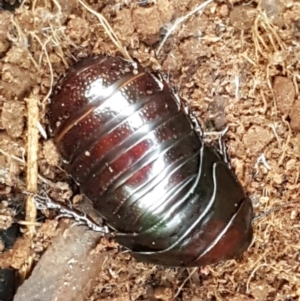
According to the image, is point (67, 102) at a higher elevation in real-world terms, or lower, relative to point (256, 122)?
higher

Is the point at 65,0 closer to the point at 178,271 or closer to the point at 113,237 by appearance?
the point at 113,237

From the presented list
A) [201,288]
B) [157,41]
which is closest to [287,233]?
[201,288]

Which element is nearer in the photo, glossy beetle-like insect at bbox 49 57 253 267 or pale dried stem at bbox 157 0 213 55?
glossy beetle-like insect at bbox 49 57 253 267

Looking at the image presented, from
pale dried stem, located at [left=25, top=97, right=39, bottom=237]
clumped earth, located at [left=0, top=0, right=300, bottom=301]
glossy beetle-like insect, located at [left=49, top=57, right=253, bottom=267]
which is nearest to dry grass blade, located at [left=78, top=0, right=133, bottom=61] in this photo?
clumped earth, located at [left=0, top=0, right=300, bottom=301]

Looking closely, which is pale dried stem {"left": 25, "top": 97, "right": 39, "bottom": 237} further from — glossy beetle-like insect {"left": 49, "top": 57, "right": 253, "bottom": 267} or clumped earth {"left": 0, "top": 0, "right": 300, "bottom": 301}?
glossy beetle-like insect {"left": 49, "top": 57, "right": 253, "bottom": 267}

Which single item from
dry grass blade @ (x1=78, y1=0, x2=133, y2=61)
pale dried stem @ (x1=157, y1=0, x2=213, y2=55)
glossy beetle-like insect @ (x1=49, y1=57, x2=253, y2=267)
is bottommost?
glossy beetle-like insect @ (x1=49, y1=57, x2=253, y2=267)

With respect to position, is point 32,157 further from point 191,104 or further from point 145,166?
point 191,104

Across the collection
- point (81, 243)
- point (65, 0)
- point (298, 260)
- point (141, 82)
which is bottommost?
point (298, 260)
